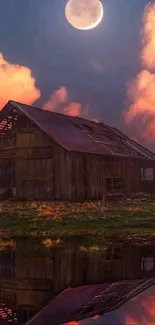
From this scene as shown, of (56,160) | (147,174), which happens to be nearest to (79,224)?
(56,160)

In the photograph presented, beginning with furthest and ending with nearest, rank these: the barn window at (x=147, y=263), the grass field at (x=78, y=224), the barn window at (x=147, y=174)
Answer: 1. the barn window at (x=147, y=174)
2. the grass field at (x=78, y=224)
3. the barn window at (x=147, y=263)

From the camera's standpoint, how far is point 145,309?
7.75 metres

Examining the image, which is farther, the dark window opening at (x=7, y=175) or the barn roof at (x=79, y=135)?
the dark window opening at (x=7, y=175)

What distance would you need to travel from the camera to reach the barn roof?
34.3 meters

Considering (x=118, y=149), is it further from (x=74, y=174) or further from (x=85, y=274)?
(x=85, y=274)

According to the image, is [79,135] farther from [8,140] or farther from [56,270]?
[56,270]

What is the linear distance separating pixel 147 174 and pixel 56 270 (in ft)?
103

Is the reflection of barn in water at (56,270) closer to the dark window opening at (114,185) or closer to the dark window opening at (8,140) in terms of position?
the dark window opening at (114,185)

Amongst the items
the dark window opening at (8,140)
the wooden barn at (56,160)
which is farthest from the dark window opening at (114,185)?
the dark window opening at (8,140)

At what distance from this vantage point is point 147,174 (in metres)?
42.2

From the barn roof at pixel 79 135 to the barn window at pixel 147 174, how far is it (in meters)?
1.35

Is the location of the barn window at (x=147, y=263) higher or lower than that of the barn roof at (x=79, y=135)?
lower

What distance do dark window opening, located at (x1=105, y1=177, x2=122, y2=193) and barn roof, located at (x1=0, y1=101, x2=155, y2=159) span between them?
7.49 feet

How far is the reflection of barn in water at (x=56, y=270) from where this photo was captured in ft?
30.9
